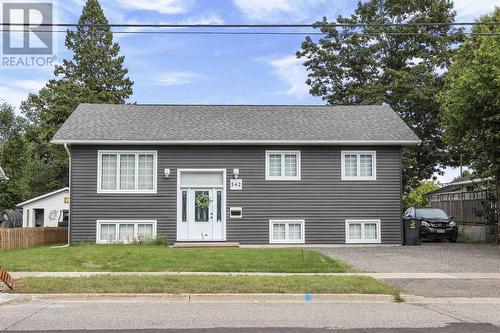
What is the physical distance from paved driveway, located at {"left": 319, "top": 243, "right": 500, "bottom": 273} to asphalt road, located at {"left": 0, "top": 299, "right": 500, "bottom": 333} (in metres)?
4.37

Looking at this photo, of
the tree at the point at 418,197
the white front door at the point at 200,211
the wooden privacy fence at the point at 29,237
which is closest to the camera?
the wooden privacy fence at the point at 29,237

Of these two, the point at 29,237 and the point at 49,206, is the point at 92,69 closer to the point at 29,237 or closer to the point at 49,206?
the point at 49,206

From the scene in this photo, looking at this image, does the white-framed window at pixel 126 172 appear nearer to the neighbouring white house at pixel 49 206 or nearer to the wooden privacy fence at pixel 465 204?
the wooden privacy fence at pixel 465 204

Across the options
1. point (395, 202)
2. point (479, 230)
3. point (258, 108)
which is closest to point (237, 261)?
point (395, 202)

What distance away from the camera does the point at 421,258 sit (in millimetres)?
17109

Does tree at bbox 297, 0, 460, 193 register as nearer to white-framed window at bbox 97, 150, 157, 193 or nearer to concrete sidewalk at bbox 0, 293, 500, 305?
white-framed window at bbox 97, 150, 157, 193

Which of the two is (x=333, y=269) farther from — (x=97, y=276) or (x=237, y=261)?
(x=97, y=276)

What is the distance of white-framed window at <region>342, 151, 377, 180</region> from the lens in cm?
2238

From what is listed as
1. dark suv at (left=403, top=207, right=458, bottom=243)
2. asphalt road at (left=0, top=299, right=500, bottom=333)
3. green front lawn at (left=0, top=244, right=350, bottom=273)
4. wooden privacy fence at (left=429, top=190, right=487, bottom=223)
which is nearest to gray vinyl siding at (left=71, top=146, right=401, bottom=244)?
dark suv at (left=403, top=207, right=458, bottom=243)

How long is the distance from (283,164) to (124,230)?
6615mm

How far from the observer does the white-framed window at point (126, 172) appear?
21812mm

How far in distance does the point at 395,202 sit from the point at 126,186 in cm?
1043

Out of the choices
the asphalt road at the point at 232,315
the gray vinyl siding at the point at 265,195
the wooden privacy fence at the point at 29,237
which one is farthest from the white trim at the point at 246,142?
the asphalt road at the point at 232,315

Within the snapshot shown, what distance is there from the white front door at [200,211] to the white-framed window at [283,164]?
1926mm
